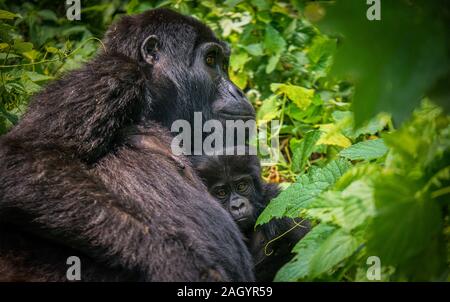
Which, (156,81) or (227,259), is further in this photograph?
(156,81)

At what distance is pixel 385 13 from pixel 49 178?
193 cm

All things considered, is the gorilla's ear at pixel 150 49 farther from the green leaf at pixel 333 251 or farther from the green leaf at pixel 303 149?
the green leaf at pixel 333 251

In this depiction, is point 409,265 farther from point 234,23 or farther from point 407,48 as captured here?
point 234,23

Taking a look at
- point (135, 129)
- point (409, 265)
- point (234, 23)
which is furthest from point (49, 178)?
point (234, 23)

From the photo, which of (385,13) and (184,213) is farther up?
(385,13)

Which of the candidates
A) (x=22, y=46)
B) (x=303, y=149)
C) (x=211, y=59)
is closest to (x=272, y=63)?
(x=303, y=149)

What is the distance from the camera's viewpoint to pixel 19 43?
4.47 metres

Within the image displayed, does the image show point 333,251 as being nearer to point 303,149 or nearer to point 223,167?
point 223,167

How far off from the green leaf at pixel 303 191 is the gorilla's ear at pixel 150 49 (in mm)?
1375

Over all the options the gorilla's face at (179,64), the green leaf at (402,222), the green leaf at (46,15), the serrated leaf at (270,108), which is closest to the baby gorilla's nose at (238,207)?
the gorilla's face at (179,64)

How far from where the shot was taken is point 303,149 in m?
4.65

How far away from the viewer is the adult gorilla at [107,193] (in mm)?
2924

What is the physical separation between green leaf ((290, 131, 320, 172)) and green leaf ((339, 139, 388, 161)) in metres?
1.24

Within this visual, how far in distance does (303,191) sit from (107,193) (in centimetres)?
103
